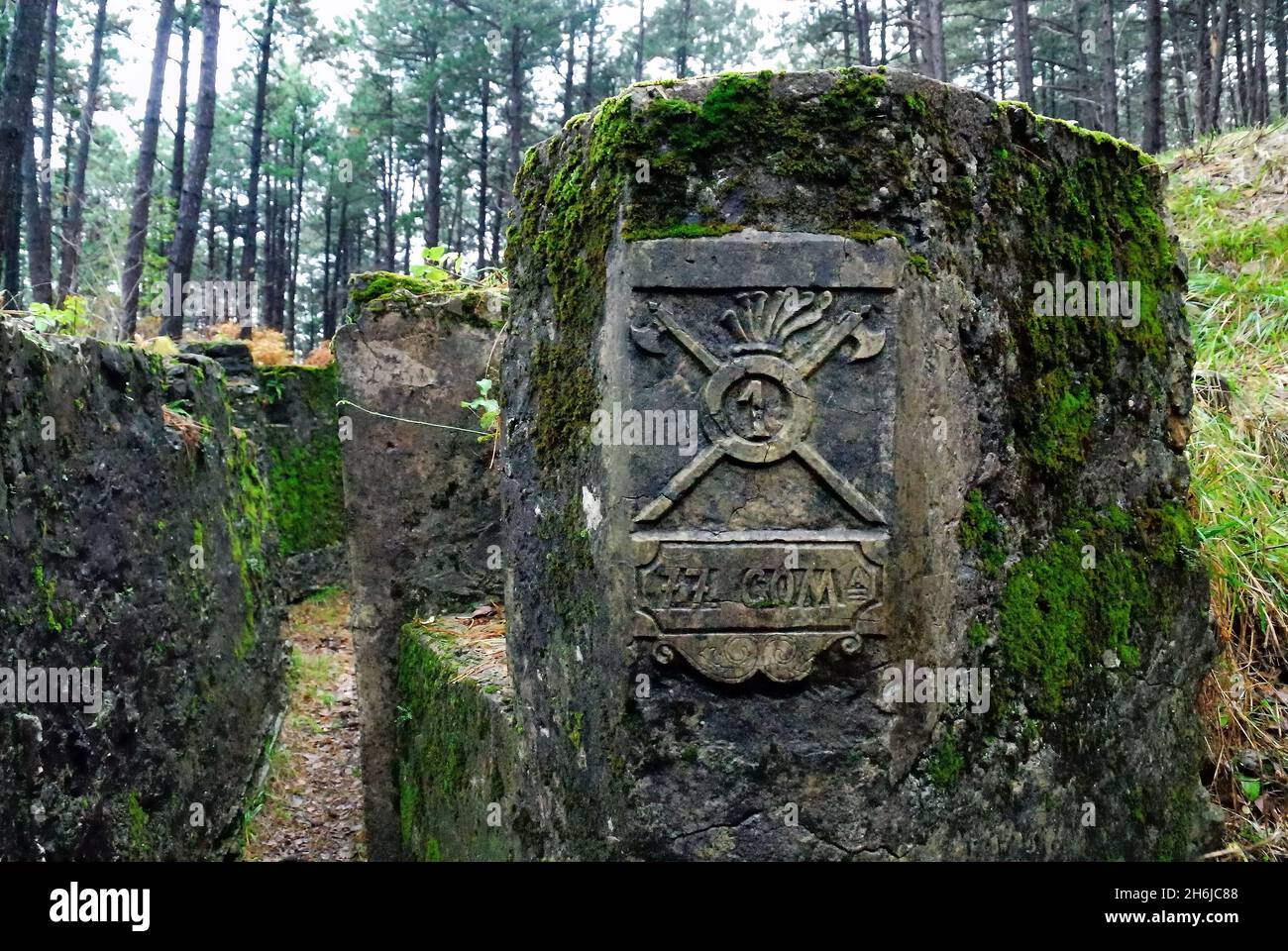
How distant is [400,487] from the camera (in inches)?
205

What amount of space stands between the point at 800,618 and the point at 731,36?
24.0 metres

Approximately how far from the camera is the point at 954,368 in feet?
8.43

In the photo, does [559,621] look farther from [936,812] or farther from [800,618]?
[936,812]

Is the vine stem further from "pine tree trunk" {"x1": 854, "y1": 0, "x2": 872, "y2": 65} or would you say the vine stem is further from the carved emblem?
"pine tree trunk" {"x1": 854, "y1": 0, "x2": 872, "y2": 65}

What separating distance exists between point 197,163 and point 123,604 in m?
11.7

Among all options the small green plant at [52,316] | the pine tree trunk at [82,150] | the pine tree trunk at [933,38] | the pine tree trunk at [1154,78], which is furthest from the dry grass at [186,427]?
the pine tree trunk at [82,150]

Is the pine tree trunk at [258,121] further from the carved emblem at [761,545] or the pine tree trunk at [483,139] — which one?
the carved emblem at [761,545]

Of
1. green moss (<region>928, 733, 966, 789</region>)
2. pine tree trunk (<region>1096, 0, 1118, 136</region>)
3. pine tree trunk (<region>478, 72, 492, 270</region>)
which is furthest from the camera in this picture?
pine tree trunk (<region>478, 72, 492, 270</region>)

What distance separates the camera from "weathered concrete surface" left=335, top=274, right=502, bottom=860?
204 inches

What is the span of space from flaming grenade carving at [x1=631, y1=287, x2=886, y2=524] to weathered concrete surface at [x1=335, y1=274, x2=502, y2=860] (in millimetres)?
3042

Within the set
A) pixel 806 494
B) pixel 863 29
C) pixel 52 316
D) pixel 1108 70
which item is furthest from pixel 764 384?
pixel 863 29

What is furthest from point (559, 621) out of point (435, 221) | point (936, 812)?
point (435, 221)

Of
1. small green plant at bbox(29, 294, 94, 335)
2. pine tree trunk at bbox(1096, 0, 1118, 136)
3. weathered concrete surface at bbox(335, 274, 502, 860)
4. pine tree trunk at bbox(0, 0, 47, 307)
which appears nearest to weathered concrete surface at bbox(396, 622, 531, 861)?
weathered concrete surface at bbox(335, 274, 502, 860)

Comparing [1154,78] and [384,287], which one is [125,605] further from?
[1154,78]
